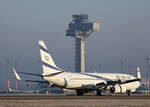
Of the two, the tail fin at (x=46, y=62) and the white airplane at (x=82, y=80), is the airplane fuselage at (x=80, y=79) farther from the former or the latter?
the tail fin at (x=46, y=62)

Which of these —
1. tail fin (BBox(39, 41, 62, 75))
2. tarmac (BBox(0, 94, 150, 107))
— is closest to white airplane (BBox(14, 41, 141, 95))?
tail fin (BBox(39, 41, 62, 75))

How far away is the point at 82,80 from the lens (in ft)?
282

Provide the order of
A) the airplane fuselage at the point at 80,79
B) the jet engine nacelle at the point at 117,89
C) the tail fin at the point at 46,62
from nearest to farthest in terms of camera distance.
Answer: the tail fin at the point at 46,62
the airplane fuselage at the point at 80,79
the jet engine nacelle at the point at 117,89

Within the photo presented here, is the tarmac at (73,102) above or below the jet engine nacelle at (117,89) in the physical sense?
below

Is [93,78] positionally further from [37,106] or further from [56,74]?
[37,106]

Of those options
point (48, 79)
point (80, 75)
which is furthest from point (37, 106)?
point (80, 75)

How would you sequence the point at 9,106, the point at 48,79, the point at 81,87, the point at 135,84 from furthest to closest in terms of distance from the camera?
the point at 135,84 < the point at 81,87 < the point at 48,79 < the point at 9,106

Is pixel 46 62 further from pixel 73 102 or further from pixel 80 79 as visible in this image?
pixel 73 102

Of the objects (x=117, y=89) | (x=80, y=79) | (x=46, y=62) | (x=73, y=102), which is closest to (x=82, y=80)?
(x=80, y=79)

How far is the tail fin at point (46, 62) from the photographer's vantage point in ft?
266

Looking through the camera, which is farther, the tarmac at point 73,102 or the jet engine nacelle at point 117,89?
the jet engine nacelle at point 117,89

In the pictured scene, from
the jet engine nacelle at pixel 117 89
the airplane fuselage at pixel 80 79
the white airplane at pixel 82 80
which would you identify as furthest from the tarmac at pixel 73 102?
the jet engine nacelle at pixel 117 89

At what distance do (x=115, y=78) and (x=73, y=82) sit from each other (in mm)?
10435

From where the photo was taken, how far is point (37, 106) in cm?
4850
